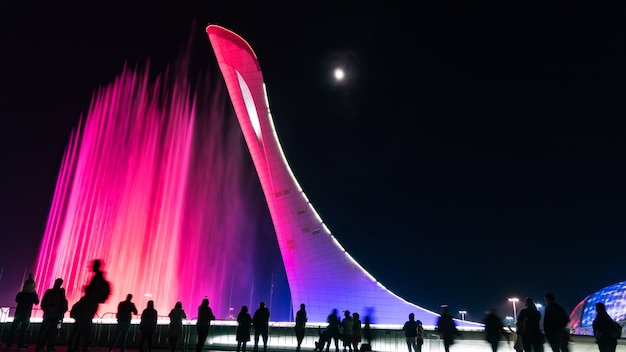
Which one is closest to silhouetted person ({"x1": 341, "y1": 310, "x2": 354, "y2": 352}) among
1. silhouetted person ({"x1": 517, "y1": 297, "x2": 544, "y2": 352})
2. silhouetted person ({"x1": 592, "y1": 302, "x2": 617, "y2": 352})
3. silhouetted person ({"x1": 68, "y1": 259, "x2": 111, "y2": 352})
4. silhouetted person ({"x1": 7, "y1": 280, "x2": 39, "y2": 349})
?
silhouetted person ({"x1": 517, "y1": 297, "x2": 544, "y2": 352})

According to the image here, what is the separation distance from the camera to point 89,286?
739cm

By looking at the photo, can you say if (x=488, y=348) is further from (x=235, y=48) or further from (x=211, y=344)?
(x=235, y=48)

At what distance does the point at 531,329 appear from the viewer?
7867 millimetres

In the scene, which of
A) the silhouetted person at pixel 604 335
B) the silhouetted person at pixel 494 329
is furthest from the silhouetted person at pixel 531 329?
the silhouetted person at pixel 604 335

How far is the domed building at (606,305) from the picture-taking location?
2745cm

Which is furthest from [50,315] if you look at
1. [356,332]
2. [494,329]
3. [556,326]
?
[556,326]

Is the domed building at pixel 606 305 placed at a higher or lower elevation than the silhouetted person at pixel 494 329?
higher

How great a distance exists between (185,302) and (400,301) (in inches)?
456

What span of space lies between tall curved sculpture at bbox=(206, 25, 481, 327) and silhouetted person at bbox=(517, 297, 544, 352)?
35.2 ft

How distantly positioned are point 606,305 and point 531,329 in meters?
26.2


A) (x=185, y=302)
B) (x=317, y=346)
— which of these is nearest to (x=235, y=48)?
(x=185, y=302)

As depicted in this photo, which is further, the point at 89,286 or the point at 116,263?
the point at 116,263

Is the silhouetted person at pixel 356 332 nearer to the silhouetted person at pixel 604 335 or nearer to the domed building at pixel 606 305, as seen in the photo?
the silhouetted person at pixel 604 335

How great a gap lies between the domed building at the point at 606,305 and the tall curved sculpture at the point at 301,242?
15095mm
